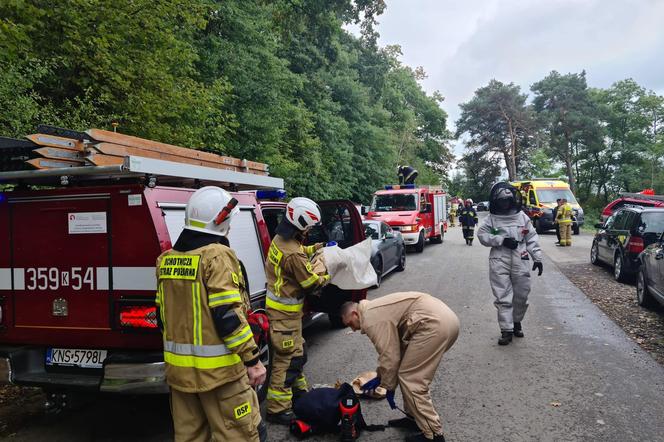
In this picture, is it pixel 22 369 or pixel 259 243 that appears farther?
pixel 259 243

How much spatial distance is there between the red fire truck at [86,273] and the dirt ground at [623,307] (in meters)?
5.59

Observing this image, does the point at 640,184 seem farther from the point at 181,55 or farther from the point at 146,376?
the point at 146,376

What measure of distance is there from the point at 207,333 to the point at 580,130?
172 feet

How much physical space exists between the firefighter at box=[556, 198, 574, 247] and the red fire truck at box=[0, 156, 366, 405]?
1619 cm

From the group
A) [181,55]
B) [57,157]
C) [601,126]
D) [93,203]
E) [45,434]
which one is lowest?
[45,434]

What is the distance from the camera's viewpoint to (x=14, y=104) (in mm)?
5656

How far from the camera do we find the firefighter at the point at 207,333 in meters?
2.50

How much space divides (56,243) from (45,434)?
1676 millimetres

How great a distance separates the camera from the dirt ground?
6.24 m

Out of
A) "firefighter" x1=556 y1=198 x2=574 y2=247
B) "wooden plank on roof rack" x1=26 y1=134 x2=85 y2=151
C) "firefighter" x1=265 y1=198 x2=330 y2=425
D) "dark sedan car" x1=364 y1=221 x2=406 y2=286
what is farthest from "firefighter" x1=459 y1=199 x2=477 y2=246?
"wooden plank on roof rack" x1=26 y1=134 x2=85 y2=151

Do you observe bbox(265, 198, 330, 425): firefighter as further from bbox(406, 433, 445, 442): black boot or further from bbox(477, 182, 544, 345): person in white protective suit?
bbox(477, 182, 544, 345): person in white protective suit

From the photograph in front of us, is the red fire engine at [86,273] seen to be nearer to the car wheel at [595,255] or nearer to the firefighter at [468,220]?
the car wheel at [595,255]

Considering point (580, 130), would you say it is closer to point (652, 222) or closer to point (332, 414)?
point (652, 222)

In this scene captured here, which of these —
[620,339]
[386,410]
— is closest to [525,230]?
[620,339]
